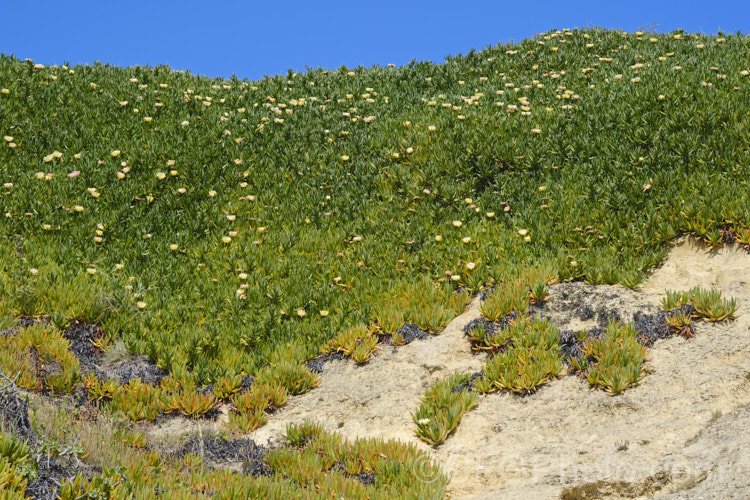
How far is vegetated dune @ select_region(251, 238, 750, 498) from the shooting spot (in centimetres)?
491

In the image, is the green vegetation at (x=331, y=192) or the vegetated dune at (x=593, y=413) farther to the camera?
the green vegetation at (x=331, y=192)

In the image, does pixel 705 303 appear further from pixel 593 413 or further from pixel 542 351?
pixel 593 413

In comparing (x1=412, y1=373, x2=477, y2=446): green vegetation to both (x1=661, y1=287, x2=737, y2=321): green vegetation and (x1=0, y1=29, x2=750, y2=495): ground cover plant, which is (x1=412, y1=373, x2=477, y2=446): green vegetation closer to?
(x1=0, y1=29, x2=750, y2=495): ground cover plant

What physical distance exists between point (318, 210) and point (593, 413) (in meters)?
5.70

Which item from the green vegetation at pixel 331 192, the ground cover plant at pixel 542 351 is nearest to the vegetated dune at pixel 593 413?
the ground cover plant at pixel 542 351

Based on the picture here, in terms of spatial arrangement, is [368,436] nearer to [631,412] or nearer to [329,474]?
[329,474]

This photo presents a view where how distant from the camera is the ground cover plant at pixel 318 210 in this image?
25.4 ft

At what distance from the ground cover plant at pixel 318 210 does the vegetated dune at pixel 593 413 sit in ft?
0.81

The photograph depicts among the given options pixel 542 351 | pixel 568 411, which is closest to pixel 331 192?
pixel 542 351

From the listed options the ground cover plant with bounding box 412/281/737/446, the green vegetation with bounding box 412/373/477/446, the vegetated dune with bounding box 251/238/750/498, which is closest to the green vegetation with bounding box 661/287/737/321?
the ground cover plant with bounding box 412/281/737/446

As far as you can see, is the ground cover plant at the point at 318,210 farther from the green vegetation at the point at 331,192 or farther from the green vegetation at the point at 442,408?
the green vegetation at the point at 442,408

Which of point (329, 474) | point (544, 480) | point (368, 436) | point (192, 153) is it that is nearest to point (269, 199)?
point (192, 153)

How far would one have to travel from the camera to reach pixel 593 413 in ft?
20.4

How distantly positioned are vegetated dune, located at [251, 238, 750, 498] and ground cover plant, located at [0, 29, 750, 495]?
246 mm
